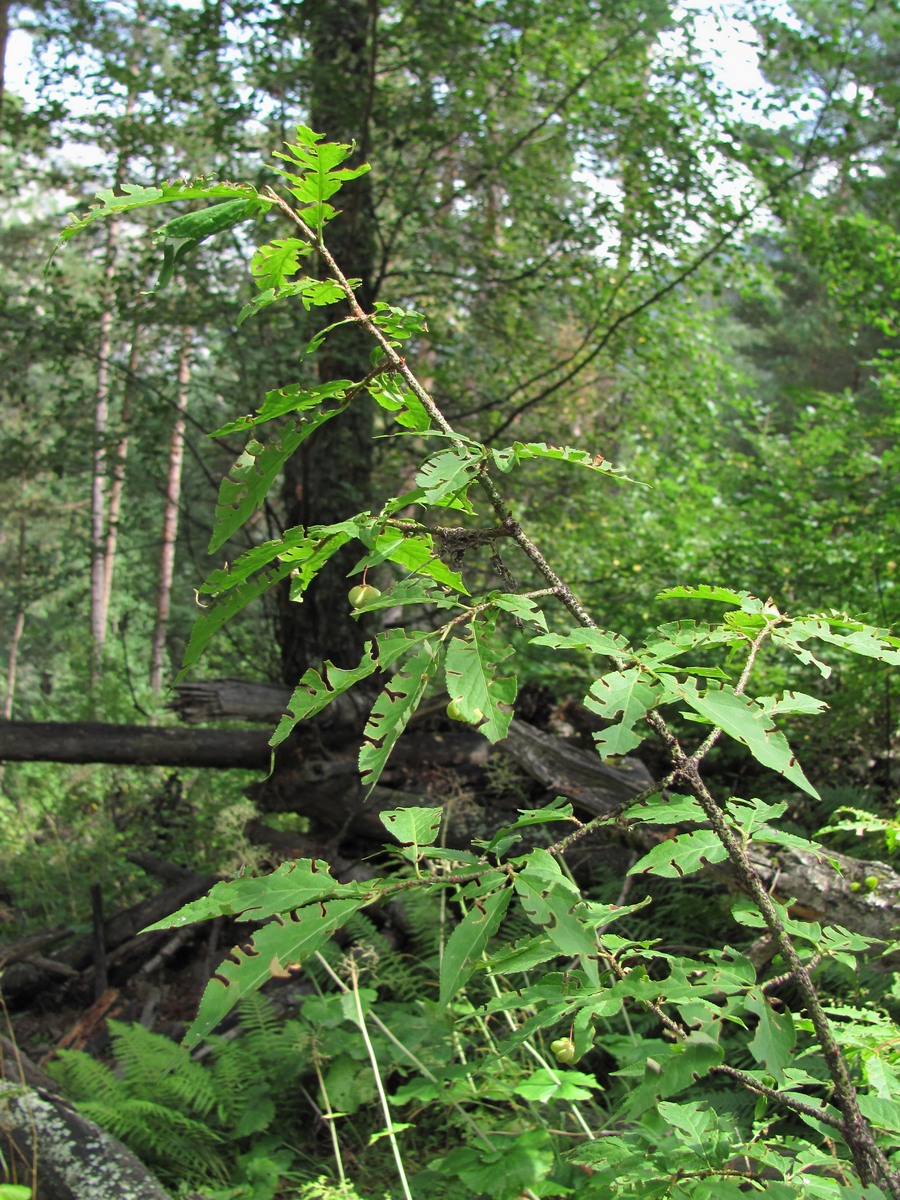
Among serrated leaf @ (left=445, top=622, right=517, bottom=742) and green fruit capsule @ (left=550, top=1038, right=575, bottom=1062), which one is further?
green fruit capsule @ (left=550, top=1038, right=575, bottom=1062)

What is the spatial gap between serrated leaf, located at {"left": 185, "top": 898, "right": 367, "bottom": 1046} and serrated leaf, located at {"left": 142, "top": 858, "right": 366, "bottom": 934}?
19mm

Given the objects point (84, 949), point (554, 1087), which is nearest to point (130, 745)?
point (84, 949)

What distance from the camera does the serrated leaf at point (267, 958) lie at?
0.93 metres

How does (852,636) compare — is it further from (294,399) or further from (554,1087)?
(554,1087)

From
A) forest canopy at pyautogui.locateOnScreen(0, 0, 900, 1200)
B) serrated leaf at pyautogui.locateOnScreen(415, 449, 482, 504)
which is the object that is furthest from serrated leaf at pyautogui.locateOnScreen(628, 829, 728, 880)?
serrated leaf at pyautogui.locateOnScreen(415, 449, 482, 504)

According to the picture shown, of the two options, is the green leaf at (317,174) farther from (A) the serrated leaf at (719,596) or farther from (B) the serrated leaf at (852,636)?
(B) the serrated leaf at (852,636)

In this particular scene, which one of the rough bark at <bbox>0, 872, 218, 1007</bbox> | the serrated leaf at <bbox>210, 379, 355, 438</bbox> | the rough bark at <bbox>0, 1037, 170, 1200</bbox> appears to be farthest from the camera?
the rough bark at <bbox>0, 872, 218, 1007</bbox>

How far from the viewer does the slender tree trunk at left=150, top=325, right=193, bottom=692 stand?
20.6 ft

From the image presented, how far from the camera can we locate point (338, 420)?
5.73 metres

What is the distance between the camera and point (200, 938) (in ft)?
16.7

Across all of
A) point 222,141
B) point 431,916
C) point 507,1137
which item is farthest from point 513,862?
point 222,141

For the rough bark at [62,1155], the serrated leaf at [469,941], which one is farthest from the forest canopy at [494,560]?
the rough bark at [62,1155]

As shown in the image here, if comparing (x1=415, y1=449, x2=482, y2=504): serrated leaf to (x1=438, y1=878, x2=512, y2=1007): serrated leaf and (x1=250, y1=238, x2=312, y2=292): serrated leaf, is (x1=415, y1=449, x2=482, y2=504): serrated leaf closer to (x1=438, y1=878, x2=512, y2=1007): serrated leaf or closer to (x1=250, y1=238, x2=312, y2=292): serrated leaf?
(x1=250, y1=238, x2=312, y2=292): serrated leaf

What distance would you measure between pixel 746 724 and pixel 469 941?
381 mm
